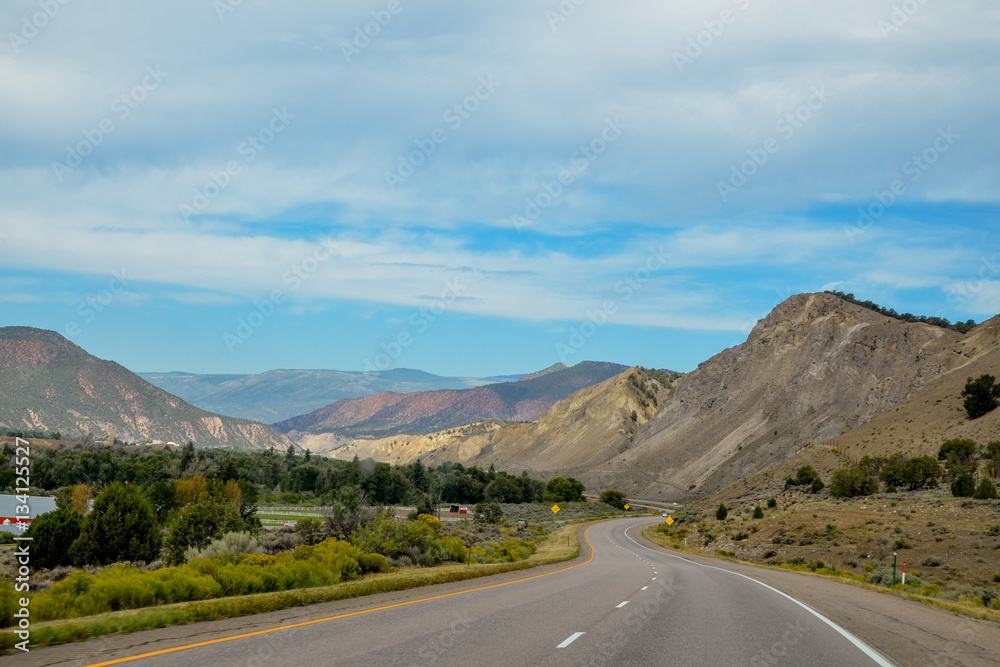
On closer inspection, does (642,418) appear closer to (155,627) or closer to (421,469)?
(421,469)

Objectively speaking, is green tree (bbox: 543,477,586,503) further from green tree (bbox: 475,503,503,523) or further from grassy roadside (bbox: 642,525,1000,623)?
grassy roadside (bbox: 642,525,1000,623)

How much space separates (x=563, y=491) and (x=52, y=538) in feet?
307

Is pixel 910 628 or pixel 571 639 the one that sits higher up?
pixel 571 639

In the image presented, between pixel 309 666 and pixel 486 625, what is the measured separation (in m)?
4.06

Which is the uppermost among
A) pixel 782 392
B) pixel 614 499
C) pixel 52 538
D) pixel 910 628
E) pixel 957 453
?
pixel 782 392

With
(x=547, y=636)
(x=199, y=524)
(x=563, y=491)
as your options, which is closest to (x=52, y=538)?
(x=199, y=524)

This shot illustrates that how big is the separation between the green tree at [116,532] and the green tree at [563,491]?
84171 mm

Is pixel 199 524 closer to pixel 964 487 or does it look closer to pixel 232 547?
pixel 232 547

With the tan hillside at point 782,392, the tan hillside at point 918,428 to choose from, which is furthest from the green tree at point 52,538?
the tan hillside at point 782,392

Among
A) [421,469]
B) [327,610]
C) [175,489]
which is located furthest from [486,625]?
[421,469]

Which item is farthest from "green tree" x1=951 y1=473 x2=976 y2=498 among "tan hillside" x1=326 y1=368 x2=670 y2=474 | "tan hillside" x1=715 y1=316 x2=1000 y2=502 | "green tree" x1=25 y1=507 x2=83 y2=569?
"tan hillside" x1=326 y1=368 x2=670 y2=474

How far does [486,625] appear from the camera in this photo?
11.2m

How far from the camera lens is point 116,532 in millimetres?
46688

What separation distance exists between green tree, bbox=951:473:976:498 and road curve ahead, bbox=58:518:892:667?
35792mm
